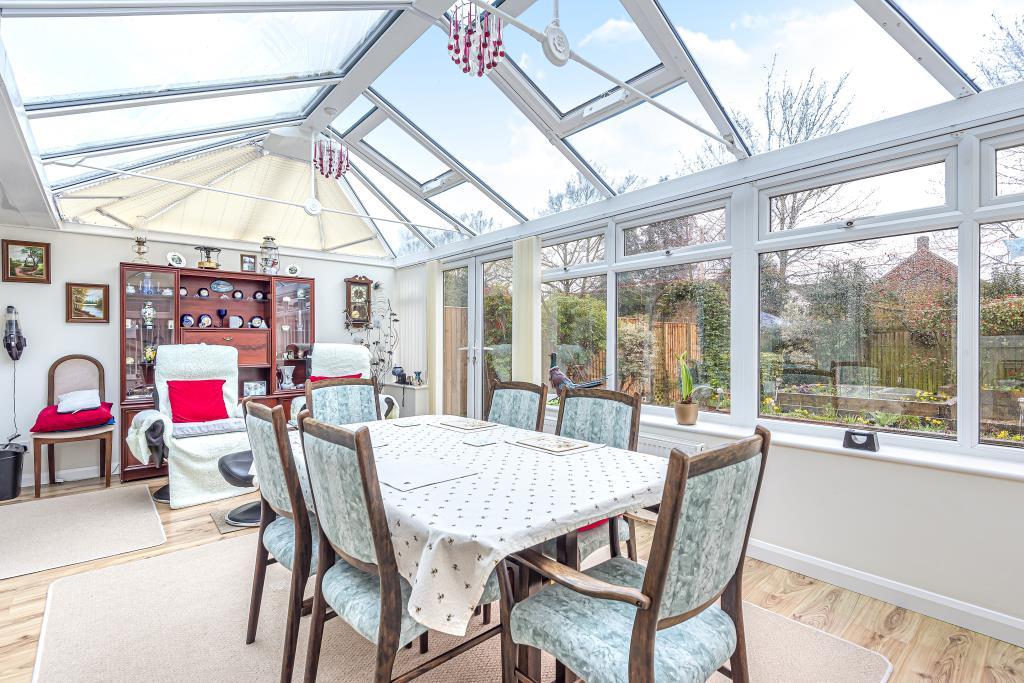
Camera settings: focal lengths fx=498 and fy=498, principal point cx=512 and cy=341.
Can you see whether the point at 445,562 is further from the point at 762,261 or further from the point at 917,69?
the point at 917,69

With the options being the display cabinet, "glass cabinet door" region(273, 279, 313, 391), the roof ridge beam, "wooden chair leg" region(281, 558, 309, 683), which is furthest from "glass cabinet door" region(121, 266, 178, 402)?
the roof ridge beam

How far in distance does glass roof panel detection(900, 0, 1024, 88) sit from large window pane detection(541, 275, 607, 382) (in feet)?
7.54

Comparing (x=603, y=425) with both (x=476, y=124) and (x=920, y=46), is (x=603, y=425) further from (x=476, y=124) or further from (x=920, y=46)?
(x=476, y=124)

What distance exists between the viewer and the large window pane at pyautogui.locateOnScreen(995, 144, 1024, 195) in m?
2.21

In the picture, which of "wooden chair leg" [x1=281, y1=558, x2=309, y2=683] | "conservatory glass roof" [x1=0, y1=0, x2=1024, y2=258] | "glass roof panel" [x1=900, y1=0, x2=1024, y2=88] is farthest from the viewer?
"conservatory glass roof" [x1=0, y1=0, x2=1024, y2=258]

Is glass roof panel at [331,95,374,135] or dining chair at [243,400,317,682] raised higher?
glass roof panel at [331,95,374,135]

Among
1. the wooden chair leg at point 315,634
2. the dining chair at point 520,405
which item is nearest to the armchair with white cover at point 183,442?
the dining chair at point 520,405

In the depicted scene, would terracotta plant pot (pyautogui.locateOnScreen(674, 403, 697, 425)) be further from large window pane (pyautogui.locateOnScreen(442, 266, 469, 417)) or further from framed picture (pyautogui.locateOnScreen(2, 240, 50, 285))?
framed picture (pyautogui.locateOnScreen(2, 240, 50, 285))

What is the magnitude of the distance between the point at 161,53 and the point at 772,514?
3.96m

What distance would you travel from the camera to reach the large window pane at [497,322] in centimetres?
483

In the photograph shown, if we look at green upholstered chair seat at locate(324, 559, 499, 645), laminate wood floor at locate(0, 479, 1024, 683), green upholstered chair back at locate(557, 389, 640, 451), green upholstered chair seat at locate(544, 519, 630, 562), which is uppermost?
green upholstered chair back at locate(557, 389, 640, 451)

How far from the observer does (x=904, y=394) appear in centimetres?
252

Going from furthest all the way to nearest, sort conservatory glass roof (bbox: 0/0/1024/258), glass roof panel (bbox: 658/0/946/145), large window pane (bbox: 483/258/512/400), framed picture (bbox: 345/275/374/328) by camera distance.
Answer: framed picture (bbox: 345/275/374/328), large window pane (bbox: 483/258/512/400), glass roof panel (bbox: 658/0/946/145), conservatory glass roof (bbox: 0/0/1024/258)

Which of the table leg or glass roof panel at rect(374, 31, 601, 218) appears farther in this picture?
glass roof panel at rect(374, 31, 601, 218)
